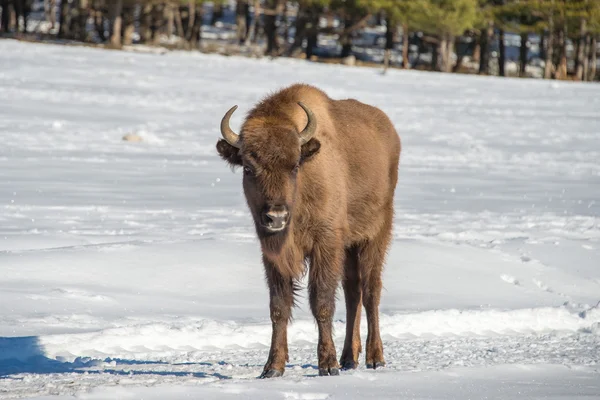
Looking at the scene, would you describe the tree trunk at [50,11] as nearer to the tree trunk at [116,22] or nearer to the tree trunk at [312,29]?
the tree trunk at [116,22]

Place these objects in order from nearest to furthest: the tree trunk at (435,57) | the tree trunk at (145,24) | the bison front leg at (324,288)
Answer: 1. the bison front leg at (324,288)
2. the tree trunk at (145,24)
3. the tree trunk at (435,57)

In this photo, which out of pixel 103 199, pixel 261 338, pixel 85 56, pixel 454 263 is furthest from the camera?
pixel 85 56

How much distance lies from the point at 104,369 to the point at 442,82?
34304 mm

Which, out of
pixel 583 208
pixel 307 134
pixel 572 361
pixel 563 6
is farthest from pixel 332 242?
pixel 563 6

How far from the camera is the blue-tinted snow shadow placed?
6.05 m

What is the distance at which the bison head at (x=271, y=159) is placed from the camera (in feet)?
18.0

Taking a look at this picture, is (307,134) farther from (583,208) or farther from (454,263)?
(583,208)

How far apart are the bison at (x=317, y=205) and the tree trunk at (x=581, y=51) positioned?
46.5 meters

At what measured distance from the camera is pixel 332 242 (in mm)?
6078

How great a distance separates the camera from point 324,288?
6074 millimetres

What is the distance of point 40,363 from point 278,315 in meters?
1.64

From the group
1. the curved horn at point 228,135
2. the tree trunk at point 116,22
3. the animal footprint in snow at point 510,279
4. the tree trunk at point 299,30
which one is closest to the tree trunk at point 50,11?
the tree trunk at point 116,22

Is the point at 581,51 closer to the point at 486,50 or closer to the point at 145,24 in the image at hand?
the point at 486,50

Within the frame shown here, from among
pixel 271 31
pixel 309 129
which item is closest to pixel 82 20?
pixel 271 31
